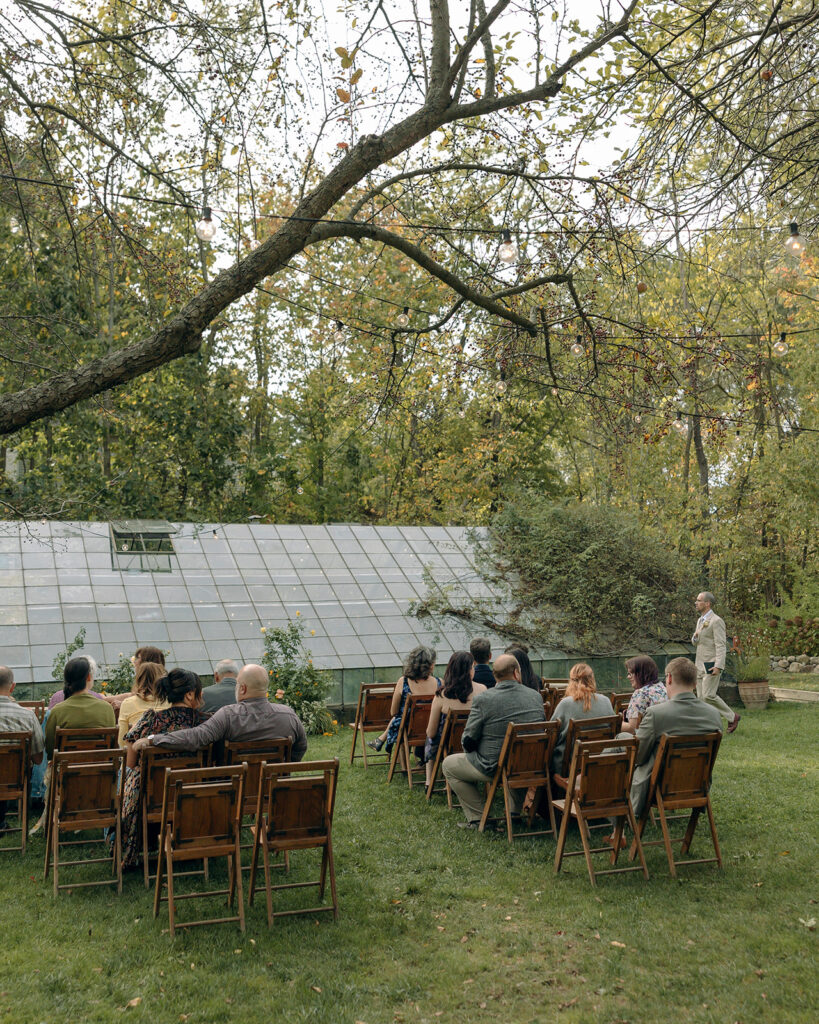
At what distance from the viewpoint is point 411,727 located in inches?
316

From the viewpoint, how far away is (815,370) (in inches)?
746

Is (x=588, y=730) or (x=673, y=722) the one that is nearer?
(x=673, y=722)

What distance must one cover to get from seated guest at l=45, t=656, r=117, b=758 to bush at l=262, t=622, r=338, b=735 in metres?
3.82

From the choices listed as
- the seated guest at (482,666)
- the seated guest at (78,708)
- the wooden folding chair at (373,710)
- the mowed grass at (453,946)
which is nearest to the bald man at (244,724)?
the mowed grass at (453,946)

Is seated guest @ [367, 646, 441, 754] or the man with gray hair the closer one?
the man with gray hair

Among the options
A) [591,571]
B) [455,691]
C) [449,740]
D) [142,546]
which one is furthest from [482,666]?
[142,546]

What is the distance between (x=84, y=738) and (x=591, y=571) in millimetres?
9089

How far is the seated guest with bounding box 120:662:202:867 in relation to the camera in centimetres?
563

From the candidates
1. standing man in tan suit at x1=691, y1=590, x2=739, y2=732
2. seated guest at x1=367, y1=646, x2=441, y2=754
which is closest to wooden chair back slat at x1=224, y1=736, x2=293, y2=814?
seated guest at x1=367, y1=646, x2=441, y2=754

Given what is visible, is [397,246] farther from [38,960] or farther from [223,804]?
[38,960]

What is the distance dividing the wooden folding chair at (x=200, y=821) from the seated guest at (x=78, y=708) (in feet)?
5.57

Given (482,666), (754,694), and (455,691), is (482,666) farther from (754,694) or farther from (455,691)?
(754,694)

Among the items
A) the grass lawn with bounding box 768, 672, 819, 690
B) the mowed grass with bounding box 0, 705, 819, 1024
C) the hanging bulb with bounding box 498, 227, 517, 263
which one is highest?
the hanging bulb with bounding box 498, 227, 517, 263

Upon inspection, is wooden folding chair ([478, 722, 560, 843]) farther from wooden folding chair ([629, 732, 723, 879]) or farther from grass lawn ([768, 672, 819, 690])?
grass lawn ([768, 672, 819, 690])
